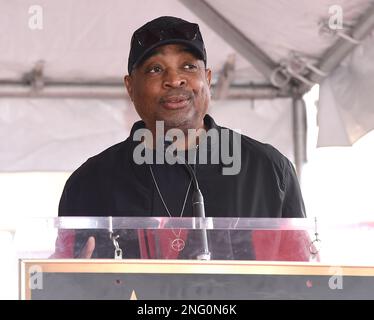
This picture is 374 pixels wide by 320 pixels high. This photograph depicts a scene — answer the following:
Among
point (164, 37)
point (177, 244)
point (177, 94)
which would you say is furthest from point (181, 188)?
point (177, 244)

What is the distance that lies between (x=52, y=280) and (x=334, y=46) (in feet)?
7.18

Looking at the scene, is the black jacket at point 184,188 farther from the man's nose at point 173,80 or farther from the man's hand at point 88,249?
the man's hand at point 88,249

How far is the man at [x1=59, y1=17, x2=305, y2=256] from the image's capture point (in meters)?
1.78

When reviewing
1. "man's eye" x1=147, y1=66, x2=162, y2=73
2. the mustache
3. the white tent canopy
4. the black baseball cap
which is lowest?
the mustache

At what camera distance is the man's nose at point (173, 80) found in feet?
6.07

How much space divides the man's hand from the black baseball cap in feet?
2.55

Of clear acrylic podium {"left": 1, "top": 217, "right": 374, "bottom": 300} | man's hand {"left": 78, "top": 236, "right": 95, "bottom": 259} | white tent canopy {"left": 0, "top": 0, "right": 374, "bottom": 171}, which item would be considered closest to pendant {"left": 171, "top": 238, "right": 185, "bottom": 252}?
clear acrylic podium {"left": 1, "top": 217, "right": 374, "bottom": 300}

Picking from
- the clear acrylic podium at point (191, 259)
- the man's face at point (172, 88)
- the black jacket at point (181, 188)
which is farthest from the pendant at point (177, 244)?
the man's face at point (172, 88)

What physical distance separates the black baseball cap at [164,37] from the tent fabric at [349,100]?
115 cm

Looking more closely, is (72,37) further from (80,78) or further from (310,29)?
(310,29)

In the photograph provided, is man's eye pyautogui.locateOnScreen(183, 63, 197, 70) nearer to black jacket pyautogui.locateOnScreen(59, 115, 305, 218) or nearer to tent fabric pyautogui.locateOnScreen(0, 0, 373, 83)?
black jacket pyautogui.locateOnScreen(59, 115, 305, 218)

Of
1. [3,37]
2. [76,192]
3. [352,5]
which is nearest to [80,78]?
[3,37]

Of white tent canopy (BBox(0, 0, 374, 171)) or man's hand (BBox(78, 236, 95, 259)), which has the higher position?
white tent canopy (BBox(0, 0, 374, 171))

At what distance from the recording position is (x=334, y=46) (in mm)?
3105
